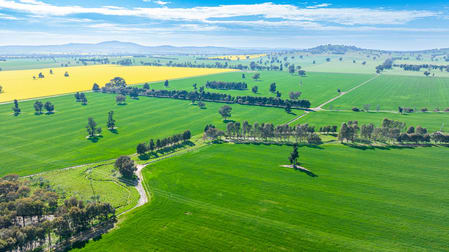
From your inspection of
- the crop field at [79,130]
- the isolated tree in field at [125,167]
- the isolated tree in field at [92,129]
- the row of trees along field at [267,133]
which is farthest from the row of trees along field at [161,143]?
the isolated tree in field at [92,129]

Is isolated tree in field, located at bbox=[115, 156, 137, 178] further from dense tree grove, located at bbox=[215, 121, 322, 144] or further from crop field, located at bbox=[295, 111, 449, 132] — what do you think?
crop field, located at bbox=[295, 111, 449, 132]

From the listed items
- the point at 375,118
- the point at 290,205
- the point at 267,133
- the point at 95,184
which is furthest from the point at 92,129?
the point at 375,118

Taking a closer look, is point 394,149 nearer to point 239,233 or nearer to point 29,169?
point 239,233

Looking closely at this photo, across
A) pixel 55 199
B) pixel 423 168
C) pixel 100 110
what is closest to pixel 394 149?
pixel 423 168

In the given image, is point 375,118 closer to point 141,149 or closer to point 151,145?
point 151,145

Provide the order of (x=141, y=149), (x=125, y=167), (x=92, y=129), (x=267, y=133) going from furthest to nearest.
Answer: (x=92, y=129) < (x=267, y=133) < (x=141, y=149) < (x=125, y=167)
